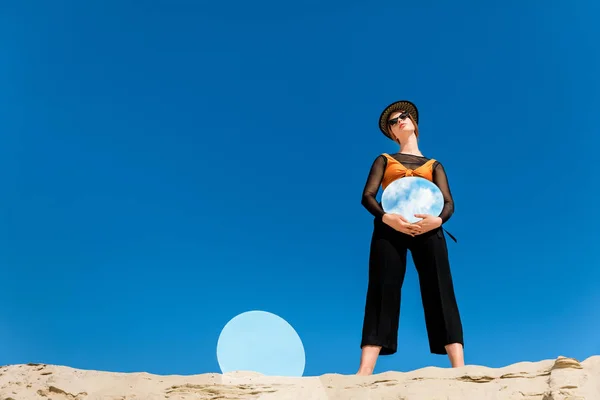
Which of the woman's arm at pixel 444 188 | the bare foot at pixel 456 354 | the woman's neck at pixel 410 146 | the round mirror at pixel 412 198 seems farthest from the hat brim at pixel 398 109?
the bare foot at pixel 456 354

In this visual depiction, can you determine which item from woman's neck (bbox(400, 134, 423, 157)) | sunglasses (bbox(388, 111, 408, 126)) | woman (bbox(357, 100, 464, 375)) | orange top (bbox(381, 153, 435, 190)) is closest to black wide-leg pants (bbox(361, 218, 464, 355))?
woman (bbox(357, 100, 464, 375))

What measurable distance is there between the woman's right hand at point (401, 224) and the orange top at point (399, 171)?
1.50ft

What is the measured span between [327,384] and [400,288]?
1.14 meters

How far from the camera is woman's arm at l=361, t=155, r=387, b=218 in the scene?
476 centimetres

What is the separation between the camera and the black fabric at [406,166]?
4777mm

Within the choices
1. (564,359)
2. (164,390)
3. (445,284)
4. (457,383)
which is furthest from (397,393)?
(164,390)

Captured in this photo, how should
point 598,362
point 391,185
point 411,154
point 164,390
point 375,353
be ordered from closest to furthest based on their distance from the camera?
point 598,362
point 164,390
point 375,353
point 391,185
point 411,154

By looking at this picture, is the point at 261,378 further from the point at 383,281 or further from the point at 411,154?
the point at 411,154

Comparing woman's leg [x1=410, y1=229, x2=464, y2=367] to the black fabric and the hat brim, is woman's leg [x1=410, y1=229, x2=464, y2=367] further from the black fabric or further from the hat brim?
the hat brim

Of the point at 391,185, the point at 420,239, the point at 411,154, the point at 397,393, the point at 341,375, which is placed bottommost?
the point at 397,393

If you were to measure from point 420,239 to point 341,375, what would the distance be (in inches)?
53.2

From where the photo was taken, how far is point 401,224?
4547 millimetres

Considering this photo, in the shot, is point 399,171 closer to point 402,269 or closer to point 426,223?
point 426,223

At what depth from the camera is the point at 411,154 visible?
5.18 meters
